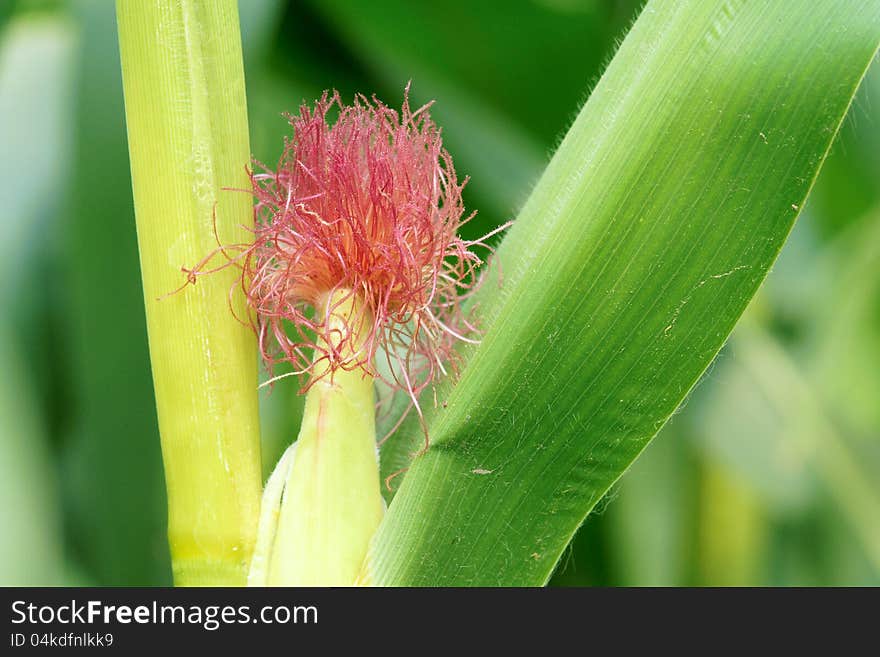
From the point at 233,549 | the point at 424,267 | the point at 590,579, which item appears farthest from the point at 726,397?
the point at 233,549

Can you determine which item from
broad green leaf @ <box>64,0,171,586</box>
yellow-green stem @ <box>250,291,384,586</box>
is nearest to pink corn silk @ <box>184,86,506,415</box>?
yellow-green stem @ <box>250,291,384,586</box>

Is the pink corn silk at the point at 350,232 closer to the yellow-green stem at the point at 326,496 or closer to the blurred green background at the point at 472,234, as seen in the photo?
the yellow-green stem at the point at 326,496

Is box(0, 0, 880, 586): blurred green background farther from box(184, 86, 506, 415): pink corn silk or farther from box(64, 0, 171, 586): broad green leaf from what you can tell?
box(184, 86, 506, 415): pink corn silk

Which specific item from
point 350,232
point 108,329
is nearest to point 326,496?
point 350,232

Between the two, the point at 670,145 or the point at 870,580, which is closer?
the point at 670,145

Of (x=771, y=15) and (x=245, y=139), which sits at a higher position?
(x=771, y=15)

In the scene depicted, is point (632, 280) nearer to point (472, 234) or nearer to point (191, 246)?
point (191, 246)

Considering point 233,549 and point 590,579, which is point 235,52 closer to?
point 233,549
